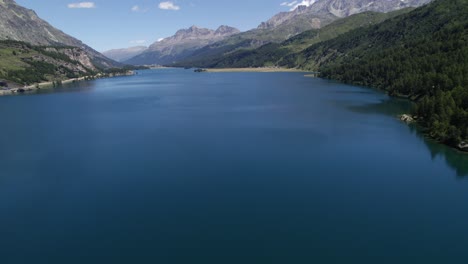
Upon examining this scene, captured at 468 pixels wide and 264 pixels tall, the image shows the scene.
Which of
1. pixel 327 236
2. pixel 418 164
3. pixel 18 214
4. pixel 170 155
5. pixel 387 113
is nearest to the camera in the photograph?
pixel 327 236

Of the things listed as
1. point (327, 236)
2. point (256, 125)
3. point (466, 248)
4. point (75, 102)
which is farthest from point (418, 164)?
point (75, 102)

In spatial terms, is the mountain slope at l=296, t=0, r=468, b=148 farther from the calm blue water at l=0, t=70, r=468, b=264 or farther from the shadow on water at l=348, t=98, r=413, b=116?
the calm blue water at l=0, t=70, r=468, b=264

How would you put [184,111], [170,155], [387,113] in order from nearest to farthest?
1. [170,155]
2. [387,113]
3. [184,111]

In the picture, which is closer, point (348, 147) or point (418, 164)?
point (418, 164)

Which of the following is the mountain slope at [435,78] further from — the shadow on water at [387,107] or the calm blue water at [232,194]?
the calm blue water at [232,194]

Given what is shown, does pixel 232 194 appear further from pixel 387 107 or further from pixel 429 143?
pixel 387 107

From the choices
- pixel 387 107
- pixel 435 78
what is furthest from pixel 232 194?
pixel 435 78

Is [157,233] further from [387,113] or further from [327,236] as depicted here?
[387,113]

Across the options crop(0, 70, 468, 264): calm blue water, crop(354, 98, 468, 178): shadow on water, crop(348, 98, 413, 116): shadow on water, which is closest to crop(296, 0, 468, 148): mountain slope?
crop(354, 98, 468, 178): shadow on water
